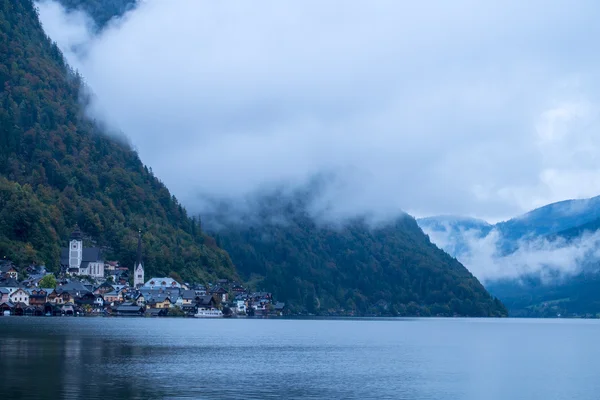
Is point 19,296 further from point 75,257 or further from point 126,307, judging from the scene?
point 75,257

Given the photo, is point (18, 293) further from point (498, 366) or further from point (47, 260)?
point (498, 366)

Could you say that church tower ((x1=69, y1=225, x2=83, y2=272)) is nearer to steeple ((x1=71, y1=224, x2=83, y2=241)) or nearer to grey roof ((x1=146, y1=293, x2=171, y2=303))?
steeple ((x1=71, y1=224, x2=83, y2=241))

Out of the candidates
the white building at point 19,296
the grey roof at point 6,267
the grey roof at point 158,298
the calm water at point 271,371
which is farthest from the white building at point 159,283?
the calm water at point 271,371

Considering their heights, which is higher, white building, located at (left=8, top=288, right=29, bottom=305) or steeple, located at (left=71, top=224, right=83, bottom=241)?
steeple, located at (left=71, top=224, right=83, bottom=241)

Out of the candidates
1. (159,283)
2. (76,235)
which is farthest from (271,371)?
(76,235)

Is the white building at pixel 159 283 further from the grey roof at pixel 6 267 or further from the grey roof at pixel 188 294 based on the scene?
the grey roof at pixel 6 267

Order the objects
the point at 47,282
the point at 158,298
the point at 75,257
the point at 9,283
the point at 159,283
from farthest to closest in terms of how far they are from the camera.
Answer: the point at 159,283 < the point at 75,257 < the point at 158,298 < the point at 47,282 < the point at 9,283

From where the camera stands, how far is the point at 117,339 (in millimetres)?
86312

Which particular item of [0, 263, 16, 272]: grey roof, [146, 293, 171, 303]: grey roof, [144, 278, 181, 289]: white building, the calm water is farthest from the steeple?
the calm water

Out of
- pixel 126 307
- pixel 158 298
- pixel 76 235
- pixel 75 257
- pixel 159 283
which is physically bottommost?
pixel 126 307

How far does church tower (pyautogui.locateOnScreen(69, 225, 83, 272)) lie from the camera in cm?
19601

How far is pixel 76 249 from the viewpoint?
197000mm

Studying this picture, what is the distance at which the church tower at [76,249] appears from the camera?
196012 millimetres

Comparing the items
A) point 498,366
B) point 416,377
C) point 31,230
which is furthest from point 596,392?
point 31,230
